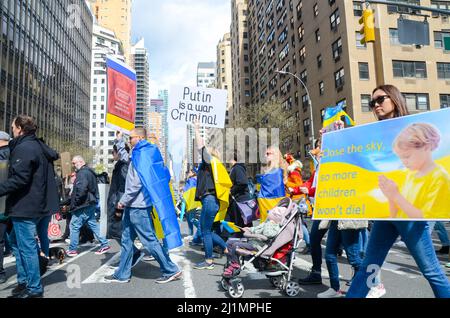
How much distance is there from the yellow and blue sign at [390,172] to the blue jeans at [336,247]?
111 centimetres

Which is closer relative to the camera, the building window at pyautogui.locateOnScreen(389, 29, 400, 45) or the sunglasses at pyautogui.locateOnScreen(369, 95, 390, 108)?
the sunglasses at pyautogui.locateOnScreen(369, 95, 390, 108)

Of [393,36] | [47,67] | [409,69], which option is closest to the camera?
[409,69]

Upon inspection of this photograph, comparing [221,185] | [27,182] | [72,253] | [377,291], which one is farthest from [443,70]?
[27,182]

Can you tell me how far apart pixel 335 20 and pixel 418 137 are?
33201 millimetres

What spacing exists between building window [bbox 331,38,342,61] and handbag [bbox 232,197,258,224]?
28608 mm

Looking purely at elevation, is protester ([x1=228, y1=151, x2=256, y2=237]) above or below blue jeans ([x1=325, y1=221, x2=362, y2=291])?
above

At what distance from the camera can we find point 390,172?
114 inches

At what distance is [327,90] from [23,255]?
3301 centimetres

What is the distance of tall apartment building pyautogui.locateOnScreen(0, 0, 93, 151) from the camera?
40.2 metres

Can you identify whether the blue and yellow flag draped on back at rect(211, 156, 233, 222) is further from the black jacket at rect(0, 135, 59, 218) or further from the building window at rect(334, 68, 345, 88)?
A: the building window at rect(334, 68, 345, 88)

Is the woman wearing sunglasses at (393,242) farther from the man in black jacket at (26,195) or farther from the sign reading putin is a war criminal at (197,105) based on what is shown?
the sign reading putin is a war criminal at (197,105)

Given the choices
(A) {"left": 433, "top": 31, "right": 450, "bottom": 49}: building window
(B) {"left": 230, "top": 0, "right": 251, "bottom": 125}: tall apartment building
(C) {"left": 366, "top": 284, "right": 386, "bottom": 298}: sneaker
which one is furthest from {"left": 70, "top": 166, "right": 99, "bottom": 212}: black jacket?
(B) {"left": 230, "top": 0, "right": 251, "bottom": 125}: tall apartment building

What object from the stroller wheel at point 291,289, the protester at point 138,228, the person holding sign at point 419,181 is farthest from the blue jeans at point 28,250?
the person holding sign at point 419,181

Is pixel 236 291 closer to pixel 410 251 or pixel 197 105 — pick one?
pixel 410 251
